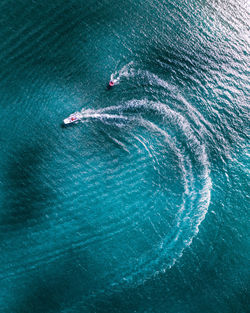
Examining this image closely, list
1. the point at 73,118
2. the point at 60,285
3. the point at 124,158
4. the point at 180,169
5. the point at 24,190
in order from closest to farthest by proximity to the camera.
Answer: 1. the point at 60,285
2. the point at 24,190
3. the point at 124,158
4. the point at 73,118
5. the point at 180,169

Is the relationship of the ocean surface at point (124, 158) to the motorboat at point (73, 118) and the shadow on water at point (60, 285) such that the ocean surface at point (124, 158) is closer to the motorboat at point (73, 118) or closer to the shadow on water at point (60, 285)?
the shadow on water at point (60, 285)

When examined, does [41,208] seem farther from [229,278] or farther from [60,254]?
[229,278]

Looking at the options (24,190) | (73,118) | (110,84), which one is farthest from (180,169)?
(24,190)

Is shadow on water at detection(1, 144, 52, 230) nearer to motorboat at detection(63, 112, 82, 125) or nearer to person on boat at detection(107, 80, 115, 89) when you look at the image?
motorboat at detection(63, 112, 82, 125)

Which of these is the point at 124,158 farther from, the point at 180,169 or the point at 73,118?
the point at 73,118

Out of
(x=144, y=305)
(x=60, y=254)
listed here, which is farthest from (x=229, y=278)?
(x=60, y=254)

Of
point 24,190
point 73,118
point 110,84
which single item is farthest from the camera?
point 110,84
